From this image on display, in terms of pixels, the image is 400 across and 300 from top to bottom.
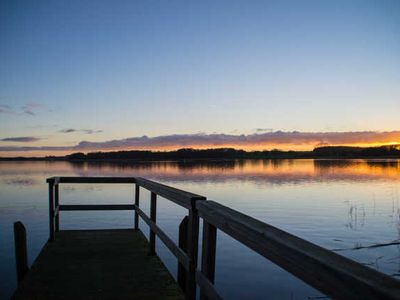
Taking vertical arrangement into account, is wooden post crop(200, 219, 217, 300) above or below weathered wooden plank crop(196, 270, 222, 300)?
above

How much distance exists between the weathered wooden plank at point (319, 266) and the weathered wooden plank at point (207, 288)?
2.50ft

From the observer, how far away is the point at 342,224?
18125 millimetres

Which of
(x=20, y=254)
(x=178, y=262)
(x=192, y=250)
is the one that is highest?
(x=192, y=250)

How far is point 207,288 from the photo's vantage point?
3.54 m

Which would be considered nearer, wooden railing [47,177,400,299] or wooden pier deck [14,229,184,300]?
wooden railing [47,177,400,299]

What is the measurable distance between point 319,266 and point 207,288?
192 centimetres

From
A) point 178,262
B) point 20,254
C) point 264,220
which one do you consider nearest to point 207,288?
point 178,262

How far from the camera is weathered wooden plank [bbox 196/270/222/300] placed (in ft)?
10.8

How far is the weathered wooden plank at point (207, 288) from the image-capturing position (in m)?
3.30

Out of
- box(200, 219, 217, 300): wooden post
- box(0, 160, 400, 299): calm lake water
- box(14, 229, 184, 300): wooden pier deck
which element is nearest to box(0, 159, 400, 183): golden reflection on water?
box(0, 160, 400, 299): calm lake water

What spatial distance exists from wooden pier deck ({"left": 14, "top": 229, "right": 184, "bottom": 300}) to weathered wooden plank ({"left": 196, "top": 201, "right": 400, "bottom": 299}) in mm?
3125

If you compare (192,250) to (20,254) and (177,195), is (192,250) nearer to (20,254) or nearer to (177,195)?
(177,195)

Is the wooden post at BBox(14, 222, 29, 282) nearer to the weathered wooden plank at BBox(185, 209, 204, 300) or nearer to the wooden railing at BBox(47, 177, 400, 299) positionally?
the wooden railing at BBox(47, 177, 400, 299)

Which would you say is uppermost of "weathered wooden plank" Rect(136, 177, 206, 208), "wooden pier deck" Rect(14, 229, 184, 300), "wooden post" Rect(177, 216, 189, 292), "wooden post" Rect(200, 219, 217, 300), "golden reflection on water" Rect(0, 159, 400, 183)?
"weathered wooden plank" Rect(136, 177, 206, 208)
